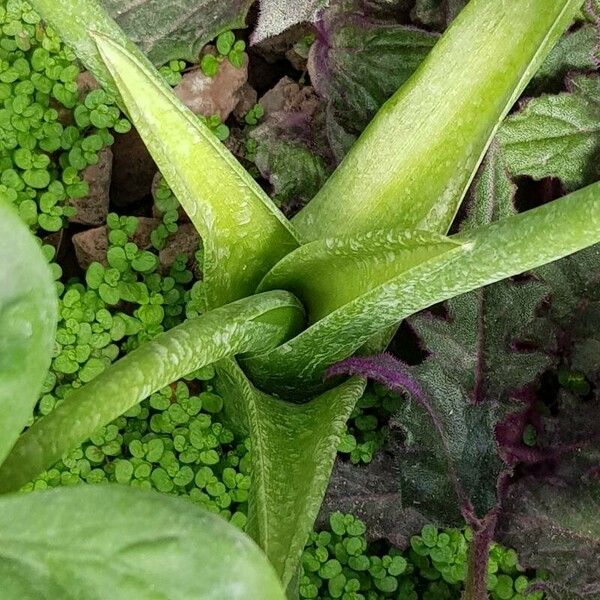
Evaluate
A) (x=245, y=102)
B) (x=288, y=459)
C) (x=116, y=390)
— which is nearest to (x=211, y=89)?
(x=245, y=102)

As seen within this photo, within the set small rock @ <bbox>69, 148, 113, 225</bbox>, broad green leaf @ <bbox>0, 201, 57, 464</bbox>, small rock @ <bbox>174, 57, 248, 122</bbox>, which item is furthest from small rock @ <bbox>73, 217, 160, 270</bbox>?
broad green leaf @ <bbox>0, 201, 57, 464</bbox>

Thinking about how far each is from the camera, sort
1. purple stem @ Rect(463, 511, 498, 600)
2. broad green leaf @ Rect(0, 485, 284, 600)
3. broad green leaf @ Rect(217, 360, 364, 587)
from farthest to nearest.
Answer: purple stem @ Rect(463, 511, 498, 600), broad green leaf @ Rect(217, 360, 364, 587), broad green leaf @ Rect(0, 485, 284, 600)

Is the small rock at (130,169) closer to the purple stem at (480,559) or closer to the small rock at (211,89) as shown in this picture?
the small rock at (211,89)

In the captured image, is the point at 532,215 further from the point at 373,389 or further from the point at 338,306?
the point at 373,389

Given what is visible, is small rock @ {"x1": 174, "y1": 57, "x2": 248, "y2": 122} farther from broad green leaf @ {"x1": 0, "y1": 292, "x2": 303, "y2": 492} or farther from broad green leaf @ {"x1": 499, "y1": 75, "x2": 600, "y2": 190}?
broad green leaf @ {"x1": 0, "y1": 292, "x2": 303, "y2": 492}

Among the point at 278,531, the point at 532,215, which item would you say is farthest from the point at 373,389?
the point at 532,215

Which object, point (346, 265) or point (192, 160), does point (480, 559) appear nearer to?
point (346, 265)

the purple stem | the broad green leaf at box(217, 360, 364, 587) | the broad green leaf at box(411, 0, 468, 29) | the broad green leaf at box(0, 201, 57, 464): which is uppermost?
the broad green leaf at box(0, 201, 57, 464)
